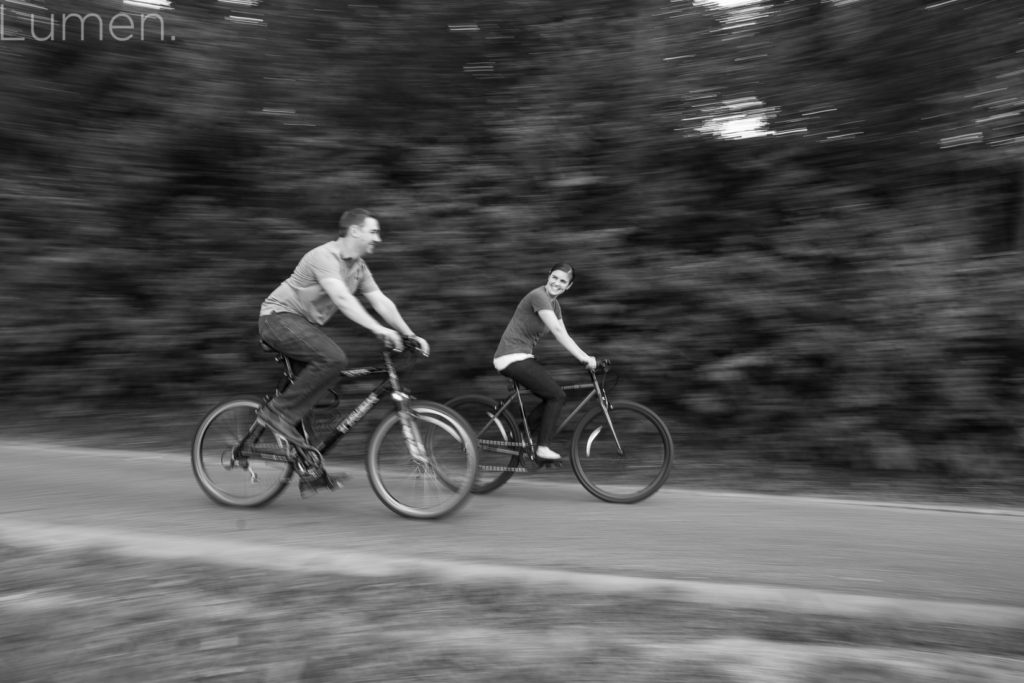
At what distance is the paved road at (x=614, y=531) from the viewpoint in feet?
14.2

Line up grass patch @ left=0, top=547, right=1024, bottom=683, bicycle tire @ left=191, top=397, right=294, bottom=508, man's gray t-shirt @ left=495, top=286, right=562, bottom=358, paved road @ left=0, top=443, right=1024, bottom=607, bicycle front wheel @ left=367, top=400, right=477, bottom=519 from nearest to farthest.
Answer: grass patch @ left=0, top=547, right=1024, bottom=683 < paved road @ left=0, top=443, right=1024, bottom=607 < bicycle front wheel @ left=367, top=400, right=477, bottom=519 < bicycle tire @ left=191, top=397, right=294, bottom=508 < man's gray t-shirt @ left=495, top=286, right=562, bottom=358

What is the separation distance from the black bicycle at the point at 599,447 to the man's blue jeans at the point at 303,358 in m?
1.18

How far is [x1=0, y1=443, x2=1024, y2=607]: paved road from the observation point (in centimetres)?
432

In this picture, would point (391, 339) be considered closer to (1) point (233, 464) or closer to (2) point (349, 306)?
(2) point (349, 306)

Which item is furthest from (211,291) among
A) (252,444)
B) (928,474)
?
(928,474)

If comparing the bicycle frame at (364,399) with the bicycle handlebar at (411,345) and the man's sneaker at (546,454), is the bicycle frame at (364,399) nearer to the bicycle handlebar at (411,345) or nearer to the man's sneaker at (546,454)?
the bicycle handlebar at (411,345)

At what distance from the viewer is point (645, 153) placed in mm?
7531

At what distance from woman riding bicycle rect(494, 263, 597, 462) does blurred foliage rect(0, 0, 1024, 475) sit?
1310 millimetres

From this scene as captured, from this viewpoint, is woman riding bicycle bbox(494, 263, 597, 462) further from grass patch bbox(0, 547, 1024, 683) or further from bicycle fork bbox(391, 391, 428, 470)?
grass patch bbox(0, 547, 1024, 683)

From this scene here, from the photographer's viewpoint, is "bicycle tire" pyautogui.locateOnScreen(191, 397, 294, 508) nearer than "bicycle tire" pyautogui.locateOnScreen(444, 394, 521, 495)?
Yes

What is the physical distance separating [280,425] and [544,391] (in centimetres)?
182

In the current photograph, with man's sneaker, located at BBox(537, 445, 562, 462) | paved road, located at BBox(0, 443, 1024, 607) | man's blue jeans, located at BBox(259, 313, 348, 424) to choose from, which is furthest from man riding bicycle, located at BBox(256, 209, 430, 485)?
man's sneaker, located at BBox(537, 445, 562, 462)

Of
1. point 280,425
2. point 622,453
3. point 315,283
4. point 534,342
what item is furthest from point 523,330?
point 280,425

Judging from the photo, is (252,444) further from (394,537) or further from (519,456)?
(519,456)
